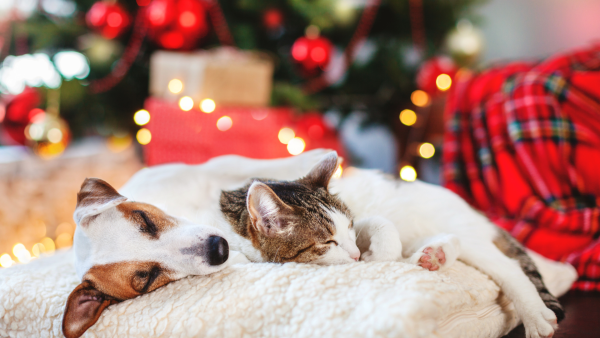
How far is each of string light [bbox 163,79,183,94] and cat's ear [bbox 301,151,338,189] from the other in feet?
4.32

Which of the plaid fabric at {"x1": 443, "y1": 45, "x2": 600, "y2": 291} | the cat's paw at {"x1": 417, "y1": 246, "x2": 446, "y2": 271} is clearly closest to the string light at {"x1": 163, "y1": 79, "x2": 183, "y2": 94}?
the plaid fabric at {"x1": 443, "y1": 45, "x2": 600, "y2": 291}

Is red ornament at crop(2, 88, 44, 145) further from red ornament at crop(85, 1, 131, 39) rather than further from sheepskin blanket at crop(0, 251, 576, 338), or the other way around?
sheepskin blanket at crop(0, 251, 576, 338)

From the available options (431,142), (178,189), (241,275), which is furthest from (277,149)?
(241,275)

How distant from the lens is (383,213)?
0.88 meters

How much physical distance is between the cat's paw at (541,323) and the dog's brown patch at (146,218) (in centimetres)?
67

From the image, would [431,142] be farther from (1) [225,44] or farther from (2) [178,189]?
(2) [178,189]

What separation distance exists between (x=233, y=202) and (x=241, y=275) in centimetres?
17

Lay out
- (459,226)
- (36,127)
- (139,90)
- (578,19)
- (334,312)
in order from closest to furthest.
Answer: (334,312) < (459,226) < (36,127) < (578,19) < (139,90)

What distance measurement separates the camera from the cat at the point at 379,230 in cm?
72

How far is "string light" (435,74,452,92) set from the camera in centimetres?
221

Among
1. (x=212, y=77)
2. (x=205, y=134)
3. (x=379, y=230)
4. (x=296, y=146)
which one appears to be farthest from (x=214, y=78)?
(x=379, y=230)

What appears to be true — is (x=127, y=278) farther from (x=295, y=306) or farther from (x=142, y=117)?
(x=142, y=117)

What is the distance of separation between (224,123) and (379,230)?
1.26m

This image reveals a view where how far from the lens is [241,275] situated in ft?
2.24
